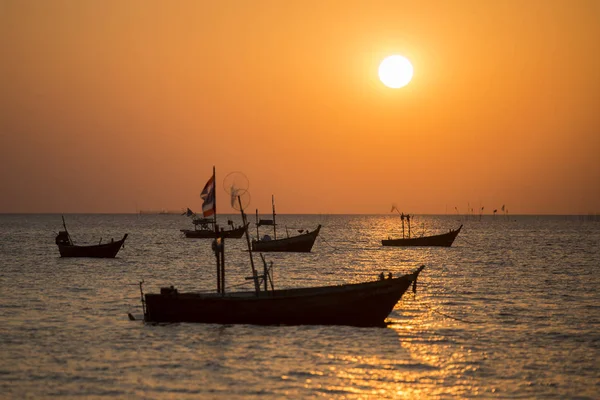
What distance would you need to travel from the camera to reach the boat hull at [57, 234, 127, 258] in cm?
8194

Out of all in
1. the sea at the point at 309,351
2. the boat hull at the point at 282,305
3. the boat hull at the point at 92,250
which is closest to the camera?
the sea at the point at 309,351

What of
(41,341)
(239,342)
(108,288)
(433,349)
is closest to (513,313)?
(433,349)

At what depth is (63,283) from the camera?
56000 mm

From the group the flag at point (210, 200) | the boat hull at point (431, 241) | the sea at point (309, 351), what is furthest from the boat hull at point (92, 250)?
the boat hull at point (431, 241)

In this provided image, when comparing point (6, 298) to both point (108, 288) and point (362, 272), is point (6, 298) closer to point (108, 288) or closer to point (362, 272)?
point (108, 288)

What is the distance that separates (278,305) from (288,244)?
65450 mm

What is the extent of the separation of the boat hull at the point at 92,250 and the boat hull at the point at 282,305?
5075cm

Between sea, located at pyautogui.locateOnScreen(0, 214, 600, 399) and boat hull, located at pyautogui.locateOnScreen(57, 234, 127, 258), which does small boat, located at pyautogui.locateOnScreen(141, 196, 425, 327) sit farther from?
boat hull, located at pyautogui.locateOnScreen(57, 234, 127, 258)

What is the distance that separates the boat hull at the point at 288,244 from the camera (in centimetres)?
9481

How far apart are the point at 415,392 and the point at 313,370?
4.14 metres

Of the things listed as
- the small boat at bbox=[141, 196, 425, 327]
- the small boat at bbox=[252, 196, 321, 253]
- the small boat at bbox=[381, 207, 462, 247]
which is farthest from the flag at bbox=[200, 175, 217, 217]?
the small boat at bbox=[381, 207, 462, 247]

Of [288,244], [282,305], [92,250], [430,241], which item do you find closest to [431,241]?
[430,241]

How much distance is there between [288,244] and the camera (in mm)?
97750

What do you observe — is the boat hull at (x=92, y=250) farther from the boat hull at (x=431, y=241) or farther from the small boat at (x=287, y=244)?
the boat hull at (x=431, y=241)
